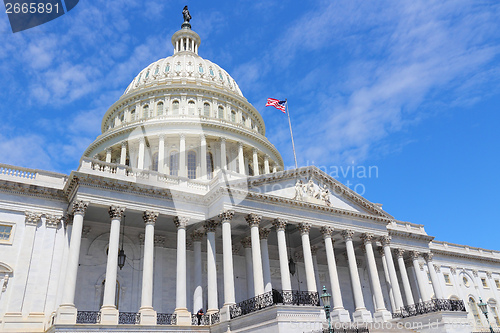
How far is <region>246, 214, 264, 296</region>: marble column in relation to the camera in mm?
26750

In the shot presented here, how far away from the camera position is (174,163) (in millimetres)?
46719

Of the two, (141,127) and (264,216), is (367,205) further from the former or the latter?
(141,127)

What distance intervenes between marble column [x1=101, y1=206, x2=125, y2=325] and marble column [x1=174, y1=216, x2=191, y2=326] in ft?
12.5

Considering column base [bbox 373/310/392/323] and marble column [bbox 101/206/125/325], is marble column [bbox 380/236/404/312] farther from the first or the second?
marble column [bbox 101/206/125/325]

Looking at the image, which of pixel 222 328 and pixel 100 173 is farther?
pixel 100 173

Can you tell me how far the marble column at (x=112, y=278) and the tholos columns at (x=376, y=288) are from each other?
19737 mm

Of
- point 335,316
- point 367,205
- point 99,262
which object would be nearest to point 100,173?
point 99,262

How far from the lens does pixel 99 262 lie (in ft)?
96.1

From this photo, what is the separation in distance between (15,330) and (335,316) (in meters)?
20.4

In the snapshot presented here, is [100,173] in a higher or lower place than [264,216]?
higher

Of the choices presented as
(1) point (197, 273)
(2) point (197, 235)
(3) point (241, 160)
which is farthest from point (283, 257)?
(3) point (241, 160)

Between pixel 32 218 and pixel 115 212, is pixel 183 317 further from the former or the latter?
pixel 32 218

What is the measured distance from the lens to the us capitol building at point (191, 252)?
24.0 metres

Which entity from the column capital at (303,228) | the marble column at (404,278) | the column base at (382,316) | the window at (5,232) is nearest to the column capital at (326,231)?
the column capital at (303,228)
